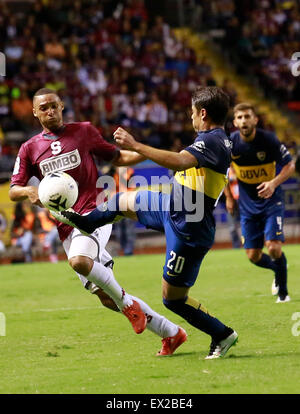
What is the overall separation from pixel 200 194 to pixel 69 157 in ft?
6.20

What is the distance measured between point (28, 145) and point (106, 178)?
6.61 m

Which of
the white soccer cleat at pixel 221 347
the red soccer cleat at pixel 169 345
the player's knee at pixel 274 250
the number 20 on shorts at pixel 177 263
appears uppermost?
the number 20 on shorts at pixel 177 263

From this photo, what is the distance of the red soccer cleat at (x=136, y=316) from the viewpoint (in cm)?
767

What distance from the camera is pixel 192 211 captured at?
7.22 m

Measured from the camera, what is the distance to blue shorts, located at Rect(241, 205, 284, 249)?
36.8ft

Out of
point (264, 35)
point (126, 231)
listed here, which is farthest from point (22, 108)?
point (264, 35)

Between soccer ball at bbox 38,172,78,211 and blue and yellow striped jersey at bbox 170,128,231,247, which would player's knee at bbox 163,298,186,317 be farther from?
soccer ball at bbox 38,172,78,211

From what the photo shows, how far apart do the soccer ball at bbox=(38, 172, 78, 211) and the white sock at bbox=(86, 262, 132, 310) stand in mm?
711

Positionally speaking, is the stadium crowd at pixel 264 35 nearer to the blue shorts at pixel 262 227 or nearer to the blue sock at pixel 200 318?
the blue shorts at pixel 262 227

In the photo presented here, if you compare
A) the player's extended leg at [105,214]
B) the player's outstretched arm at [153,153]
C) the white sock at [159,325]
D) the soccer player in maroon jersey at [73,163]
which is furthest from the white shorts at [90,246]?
the player's outstretched arm at [153,153]

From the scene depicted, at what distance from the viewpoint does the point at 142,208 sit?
741cm

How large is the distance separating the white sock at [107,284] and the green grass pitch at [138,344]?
1.73 feet

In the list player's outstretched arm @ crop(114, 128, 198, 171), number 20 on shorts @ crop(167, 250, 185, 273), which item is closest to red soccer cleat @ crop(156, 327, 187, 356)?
number 20 on shorts @ crop(167, 250, 185, 273)

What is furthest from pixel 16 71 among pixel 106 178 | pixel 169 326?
pixel 169 326
